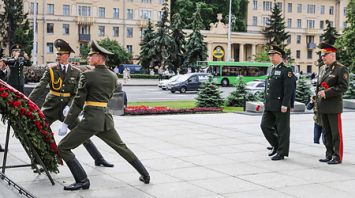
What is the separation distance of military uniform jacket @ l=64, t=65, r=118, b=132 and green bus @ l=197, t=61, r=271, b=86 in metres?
47.6

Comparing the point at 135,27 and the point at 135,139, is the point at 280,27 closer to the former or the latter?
the point at 135,27

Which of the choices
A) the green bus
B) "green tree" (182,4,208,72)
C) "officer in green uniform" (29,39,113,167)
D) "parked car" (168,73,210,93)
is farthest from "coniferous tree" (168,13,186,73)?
"officer in green uniform" (29,39,113,167)

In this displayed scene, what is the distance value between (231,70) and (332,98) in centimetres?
4744

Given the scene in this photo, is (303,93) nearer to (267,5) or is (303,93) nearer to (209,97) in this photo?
(209,97)

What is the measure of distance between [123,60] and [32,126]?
2616 inches

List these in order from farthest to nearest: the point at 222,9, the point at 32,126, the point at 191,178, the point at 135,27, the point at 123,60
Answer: the point at 222,9 → the point at 135,27 → the point at 123,60 → the point at 191,178 → the point at 32,126

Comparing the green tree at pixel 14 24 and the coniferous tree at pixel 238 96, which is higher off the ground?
the green tree at pixel 14 24

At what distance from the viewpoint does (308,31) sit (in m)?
107

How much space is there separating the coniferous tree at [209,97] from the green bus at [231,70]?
32.1 meters

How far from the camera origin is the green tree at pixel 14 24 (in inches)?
2921

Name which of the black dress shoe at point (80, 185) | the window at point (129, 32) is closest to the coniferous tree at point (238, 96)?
the black dress shoe at point (80, 185)

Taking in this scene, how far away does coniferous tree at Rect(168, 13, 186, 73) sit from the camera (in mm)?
64312

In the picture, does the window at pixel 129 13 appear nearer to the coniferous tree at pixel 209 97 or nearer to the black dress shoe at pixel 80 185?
the coniferous tree at pixel 209 97

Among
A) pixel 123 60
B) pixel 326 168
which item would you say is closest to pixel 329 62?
pixel 326 168
